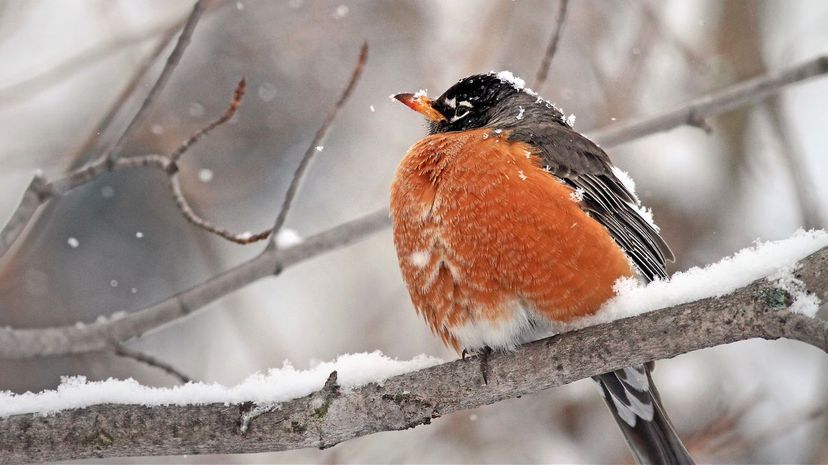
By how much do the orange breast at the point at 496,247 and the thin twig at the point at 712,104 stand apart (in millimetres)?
585

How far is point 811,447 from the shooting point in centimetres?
526

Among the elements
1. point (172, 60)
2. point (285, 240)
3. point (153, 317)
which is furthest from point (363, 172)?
point (172, 60)

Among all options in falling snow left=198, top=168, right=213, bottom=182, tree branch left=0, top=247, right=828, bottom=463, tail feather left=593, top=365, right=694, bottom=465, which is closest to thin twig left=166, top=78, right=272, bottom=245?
tree branch left=0, top=247, right=828, bottom=463

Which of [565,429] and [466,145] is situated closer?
[466,145]

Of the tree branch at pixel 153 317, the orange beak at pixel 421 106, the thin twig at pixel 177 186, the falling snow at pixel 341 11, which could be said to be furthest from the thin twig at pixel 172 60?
the falling snow at pixel 341 11

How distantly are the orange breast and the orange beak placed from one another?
91 cm

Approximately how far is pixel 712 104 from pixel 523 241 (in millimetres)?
1411

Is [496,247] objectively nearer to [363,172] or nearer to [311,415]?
[311,415]

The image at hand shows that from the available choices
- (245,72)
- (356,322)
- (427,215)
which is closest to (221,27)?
(245,72)

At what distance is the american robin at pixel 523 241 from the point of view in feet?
11.2

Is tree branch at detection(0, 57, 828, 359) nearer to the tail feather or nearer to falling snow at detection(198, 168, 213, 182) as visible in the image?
the tail feather

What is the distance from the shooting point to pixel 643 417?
3.82 metres

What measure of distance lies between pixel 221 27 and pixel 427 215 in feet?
15.1

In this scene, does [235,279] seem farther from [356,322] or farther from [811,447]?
[811,447]
